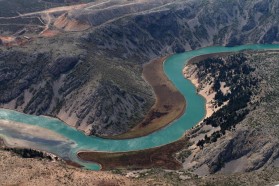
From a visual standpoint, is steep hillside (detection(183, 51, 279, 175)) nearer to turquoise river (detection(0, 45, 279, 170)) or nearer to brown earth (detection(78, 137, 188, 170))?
brown earth (detection(78, 137, 188, 170))

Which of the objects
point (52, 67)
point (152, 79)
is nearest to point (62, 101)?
point (52, 67)

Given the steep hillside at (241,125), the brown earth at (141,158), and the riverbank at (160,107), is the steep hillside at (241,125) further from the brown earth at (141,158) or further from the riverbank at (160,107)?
the riverbank at (160,107)

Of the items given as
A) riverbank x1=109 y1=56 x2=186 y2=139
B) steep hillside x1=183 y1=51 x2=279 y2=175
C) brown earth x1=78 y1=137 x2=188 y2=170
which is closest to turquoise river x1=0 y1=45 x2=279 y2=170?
riverbank x1=109 y1=56 x2=186 y2=139

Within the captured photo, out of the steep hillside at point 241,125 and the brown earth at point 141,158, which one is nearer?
the steep hillside at point 241,125

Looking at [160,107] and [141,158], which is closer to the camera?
[141,158]

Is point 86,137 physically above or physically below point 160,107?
below

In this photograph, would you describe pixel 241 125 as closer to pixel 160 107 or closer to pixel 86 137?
pixel 160 107

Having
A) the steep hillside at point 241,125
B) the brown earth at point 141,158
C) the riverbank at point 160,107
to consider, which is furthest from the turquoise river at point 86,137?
the steep hillside at point 241,125

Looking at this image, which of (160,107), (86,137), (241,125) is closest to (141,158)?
(86,137)
